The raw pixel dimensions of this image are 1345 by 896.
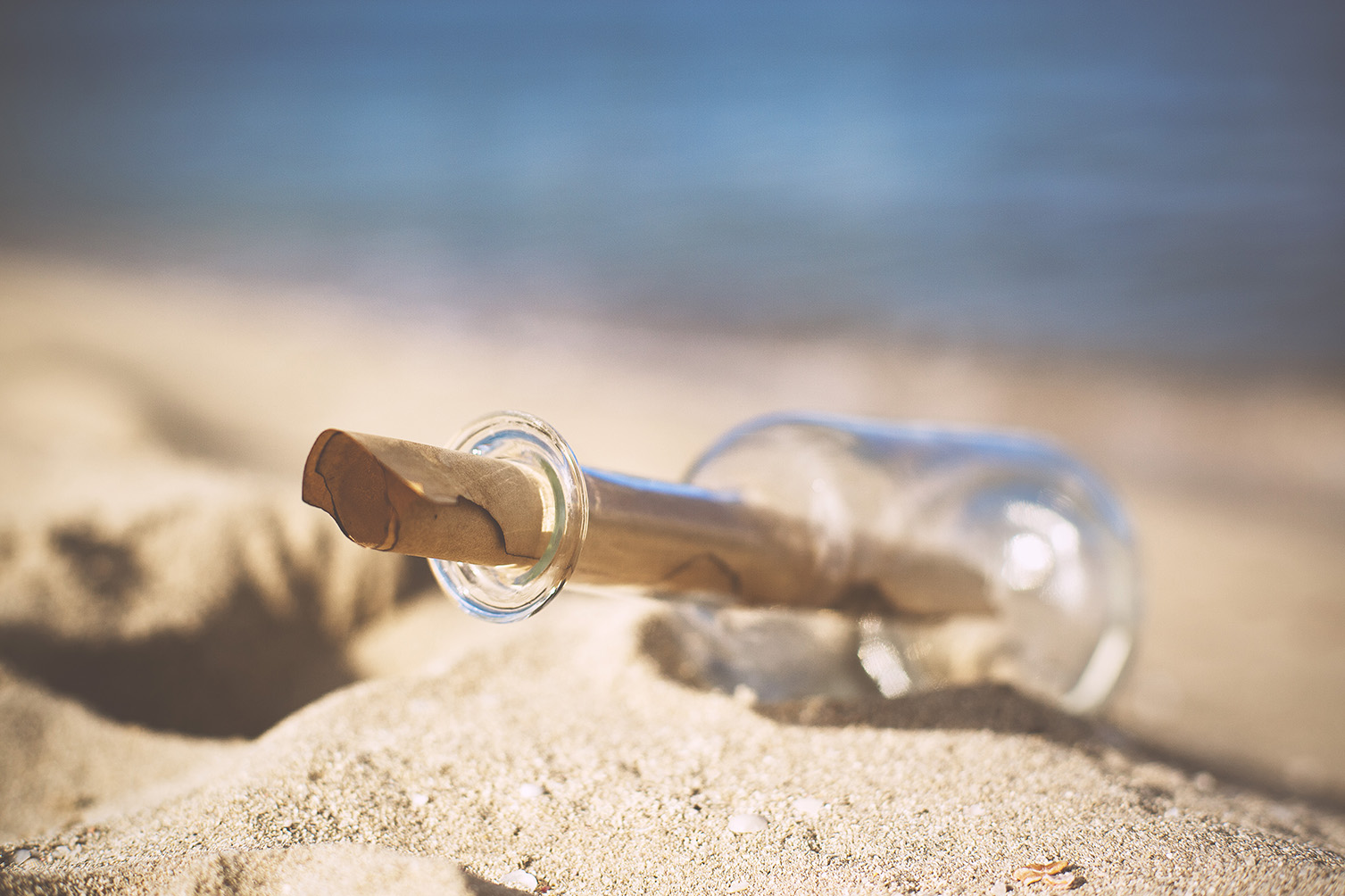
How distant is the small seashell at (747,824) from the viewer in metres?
1.05

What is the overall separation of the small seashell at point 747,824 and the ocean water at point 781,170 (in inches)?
191

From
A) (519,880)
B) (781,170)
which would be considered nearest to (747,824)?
(519,880)

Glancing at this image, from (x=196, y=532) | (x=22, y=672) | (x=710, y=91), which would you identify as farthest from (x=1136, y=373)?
(x=710, y=91)

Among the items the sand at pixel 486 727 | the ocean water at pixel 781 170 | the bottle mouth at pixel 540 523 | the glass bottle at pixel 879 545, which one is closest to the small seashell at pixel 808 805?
the sand at pixel 486 727

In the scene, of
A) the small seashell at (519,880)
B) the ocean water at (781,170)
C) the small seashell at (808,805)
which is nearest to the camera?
the small seashell at (519,880)

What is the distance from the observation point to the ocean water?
20.1 ft

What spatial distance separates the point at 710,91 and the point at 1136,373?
853cm

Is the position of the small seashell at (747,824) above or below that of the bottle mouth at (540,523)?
below

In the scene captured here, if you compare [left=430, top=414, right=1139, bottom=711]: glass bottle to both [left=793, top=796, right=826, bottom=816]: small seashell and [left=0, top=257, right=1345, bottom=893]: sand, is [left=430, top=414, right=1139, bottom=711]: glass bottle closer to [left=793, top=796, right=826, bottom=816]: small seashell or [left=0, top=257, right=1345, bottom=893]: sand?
[left=0, top=257, right=1345, bottom=893]: sand

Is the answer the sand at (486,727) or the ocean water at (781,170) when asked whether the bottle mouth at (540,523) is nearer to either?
the sand at (486,727)

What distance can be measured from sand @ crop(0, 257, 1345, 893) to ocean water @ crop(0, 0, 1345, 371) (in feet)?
10.1

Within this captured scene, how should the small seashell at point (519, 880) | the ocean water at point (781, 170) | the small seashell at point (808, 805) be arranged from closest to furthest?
the small seashell at point (519, 880) < the small seashell at point (808, 805) < the ocean water at point (781, 170)

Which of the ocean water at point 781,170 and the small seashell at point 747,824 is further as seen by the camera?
the ocean water at point 781,170

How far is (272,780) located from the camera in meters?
1.11
